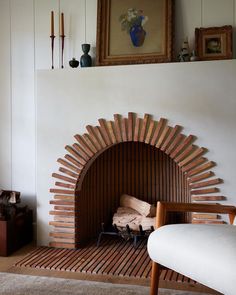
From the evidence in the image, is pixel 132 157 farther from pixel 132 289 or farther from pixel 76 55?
pixel 132 289

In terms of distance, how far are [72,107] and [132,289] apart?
1552 millimetres

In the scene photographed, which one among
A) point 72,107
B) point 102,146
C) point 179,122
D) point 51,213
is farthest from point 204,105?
point 51,213

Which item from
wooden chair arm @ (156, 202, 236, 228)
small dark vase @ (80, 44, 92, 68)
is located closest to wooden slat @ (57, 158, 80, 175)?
small dark vase @ (80, 44, 92, 68)

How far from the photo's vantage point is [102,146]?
314 cm

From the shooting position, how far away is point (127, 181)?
362 cm

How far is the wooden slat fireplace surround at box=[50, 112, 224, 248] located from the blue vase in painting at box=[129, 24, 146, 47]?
0.63 metres

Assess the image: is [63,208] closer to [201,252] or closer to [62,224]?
[62,224]

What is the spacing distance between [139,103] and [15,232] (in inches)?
57.8

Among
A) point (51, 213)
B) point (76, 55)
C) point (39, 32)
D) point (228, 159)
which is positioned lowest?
point (51, 213)

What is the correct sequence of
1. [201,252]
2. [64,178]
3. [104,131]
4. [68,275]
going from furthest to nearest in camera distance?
[64,178]
[104,131]
[68,275]
[201,252]

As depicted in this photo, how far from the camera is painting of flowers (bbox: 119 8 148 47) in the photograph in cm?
320

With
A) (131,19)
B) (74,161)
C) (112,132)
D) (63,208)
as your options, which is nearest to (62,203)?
(63,208)

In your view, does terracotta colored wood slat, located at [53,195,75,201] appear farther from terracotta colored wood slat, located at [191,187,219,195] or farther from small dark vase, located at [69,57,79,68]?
small dark vase, located at [69,57,79,68]

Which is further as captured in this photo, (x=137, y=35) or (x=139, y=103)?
(x=137, y=35)
